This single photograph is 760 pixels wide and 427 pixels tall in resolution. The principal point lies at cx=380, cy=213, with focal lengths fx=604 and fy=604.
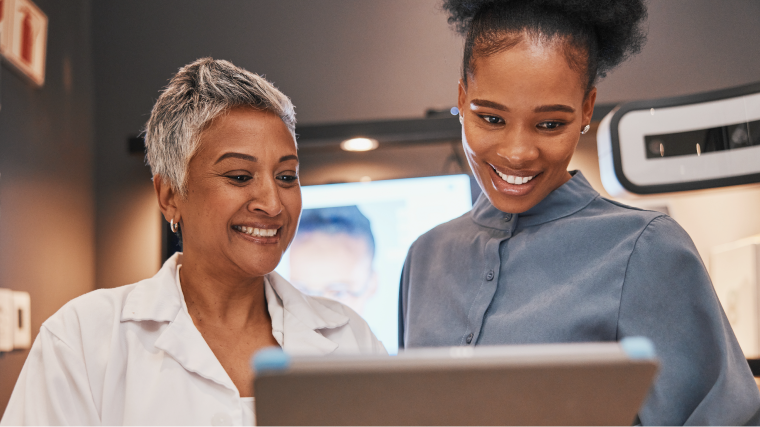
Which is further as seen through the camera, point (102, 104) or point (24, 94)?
point (102, 104)

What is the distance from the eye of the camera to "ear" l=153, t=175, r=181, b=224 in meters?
1.30

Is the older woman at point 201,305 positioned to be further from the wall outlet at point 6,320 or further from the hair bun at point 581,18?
the wall outlet at point 6,320

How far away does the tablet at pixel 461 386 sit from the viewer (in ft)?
1.60

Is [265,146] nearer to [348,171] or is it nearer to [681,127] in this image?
[681,127]

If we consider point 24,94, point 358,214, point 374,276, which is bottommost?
point 374,276

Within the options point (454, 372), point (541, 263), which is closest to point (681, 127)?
point (541, 263)

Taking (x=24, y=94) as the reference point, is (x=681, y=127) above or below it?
below

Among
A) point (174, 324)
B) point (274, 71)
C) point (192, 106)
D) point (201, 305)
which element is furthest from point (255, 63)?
point (174, 324)

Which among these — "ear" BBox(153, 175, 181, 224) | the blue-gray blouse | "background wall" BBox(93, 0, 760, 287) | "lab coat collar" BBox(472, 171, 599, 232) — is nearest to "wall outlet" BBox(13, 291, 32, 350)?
"background wall" BBox(93, 0, 760, 287)

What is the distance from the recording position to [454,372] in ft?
1.61

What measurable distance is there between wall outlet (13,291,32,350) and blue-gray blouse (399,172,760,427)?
1521mm

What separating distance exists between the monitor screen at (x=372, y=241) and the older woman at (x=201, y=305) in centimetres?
128

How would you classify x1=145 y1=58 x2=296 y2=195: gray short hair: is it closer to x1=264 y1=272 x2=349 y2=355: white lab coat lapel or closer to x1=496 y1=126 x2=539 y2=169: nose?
x1=264 y1=272 x2=349 y2=355: white lab coat lapel

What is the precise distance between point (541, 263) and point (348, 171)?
1.84 m
